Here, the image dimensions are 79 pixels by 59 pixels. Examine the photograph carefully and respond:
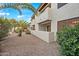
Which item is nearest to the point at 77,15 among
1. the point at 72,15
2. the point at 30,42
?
the point at 72,15

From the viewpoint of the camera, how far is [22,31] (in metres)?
4.67

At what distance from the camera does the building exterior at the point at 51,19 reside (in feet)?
16.3

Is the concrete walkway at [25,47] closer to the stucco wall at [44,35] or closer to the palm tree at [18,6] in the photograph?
the stucco wall at [44,35]

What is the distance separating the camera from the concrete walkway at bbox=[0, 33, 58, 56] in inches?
179

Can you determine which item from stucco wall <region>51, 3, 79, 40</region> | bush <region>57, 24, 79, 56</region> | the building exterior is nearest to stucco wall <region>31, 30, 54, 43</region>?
the building exterior

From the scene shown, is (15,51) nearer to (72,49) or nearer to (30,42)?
(30,42)

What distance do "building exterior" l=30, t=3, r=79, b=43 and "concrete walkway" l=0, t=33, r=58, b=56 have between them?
0.30m

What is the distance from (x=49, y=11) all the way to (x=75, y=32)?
1.85 metres

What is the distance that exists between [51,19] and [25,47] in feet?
4.26

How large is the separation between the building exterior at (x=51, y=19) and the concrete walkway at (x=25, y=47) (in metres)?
0.30

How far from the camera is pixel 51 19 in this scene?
205 inches

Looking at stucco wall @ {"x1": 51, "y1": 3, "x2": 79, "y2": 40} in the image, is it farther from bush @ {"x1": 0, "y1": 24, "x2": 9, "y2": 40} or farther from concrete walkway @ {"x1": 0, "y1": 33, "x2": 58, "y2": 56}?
bush @ {"x1": 0, "y1": 24, "x2": 9, "y2": 40}

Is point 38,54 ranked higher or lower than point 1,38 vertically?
lower

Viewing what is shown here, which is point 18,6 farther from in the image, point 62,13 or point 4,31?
point 62,13
